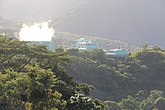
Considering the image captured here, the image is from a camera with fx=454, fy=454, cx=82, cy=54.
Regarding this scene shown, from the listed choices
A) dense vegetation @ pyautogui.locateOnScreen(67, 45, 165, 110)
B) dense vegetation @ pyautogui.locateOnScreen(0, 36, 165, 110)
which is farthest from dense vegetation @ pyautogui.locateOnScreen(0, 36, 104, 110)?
dense vegetation @ pyautogui.locateOnScreen(67, 45, 165, 110)

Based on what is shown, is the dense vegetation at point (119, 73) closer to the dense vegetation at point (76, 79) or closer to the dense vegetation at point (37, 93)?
the dense vegetation at point (76, 79)

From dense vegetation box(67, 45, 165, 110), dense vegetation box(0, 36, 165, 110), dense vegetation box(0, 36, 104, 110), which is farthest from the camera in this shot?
dense vegetation box(67, 45, 165, 110)

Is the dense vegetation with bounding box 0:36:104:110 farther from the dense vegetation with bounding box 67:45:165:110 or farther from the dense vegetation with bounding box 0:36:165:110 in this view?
the dense vegetation with bounding box 67:45:165:110

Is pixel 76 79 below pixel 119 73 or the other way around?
below

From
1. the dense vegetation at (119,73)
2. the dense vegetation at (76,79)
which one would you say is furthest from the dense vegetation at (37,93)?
the dense vegetation at (119,73)

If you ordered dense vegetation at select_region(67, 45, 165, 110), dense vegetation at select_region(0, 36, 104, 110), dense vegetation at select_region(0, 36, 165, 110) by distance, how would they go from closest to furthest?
dense vegetation at select_region(0, 36, 104, 110) → dense vegetation at select_region(0, 36, 165, 110) → dense vegetation at select_region(67, 45, 165, 110)

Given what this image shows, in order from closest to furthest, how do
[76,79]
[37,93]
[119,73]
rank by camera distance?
[37,93] < [76,79] < [119,73]

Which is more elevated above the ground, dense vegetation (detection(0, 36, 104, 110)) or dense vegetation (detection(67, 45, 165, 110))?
dense vegetation (detection(0, 36, 104, 110))

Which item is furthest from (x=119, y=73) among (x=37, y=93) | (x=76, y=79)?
(x=37, y=93)

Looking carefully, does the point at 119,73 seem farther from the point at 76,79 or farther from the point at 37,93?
the point at 37,93

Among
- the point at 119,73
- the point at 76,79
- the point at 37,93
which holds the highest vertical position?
the point at 37,93

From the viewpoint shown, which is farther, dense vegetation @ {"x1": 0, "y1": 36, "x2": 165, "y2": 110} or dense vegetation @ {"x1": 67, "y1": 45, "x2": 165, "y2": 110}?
dense vegetation @ {"x1": 67, "y1": 45, "x2": 165, "y2": 110}

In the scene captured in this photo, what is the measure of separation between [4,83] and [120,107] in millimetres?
27162

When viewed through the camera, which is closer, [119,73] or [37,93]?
[37,93]
